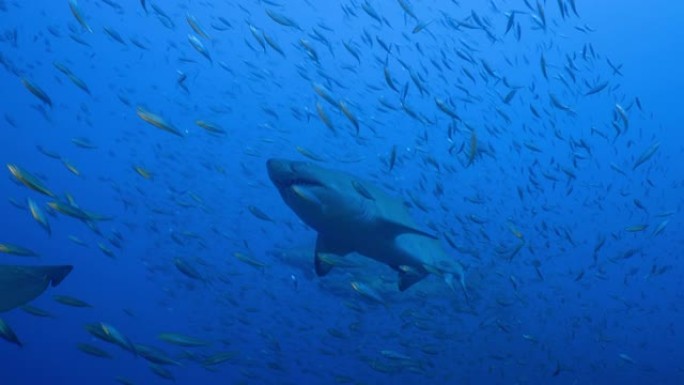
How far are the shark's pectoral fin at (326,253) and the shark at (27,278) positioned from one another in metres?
3.01

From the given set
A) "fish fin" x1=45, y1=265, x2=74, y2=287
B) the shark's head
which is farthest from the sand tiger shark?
"fish fin" x1=45, y1=265, x2=74, y2=287

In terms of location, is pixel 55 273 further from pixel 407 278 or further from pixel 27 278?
pixel 407 278

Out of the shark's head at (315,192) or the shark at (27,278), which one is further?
the shark's head at (315,192)

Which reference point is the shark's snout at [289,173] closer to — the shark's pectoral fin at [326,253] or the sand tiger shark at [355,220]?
the sand tiger shark at [355,220]

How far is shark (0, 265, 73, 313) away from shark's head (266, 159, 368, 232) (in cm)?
184

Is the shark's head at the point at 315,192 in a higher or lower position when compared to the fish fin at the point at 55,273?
higher

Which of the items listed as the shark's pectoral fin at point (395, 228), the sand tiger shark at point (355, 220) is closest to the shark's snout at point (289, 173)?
the sand tiger shark at point (355, 220)

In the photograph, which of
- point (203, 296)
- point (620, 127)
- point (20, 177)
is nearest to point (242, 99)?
point (203, 296)

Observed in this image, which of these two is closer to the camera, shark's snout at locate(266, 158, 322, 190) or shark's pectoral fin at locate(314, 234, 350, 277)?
shark's snout at locate(266, 158, 322, 190)

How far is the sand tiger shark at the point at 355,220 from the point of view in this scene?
4.55 meters

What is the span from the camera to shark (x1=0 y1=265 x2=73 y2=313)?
3193 mm

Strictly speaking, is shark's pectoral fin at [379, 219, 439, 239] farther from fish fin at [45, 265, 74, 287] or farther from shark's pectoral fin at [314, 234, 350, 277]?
Answer: fish fin at [45, 265, 74, 287]

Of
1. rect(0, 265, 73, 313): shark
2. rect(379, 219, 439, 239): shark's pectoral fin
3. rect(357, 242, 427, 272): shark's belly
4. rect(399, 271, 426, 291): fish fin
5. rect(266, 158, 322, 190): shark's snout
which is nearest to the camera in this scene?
rect(0, 265, 73, 313): shark

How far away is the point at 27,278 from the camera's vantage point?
3217mm
